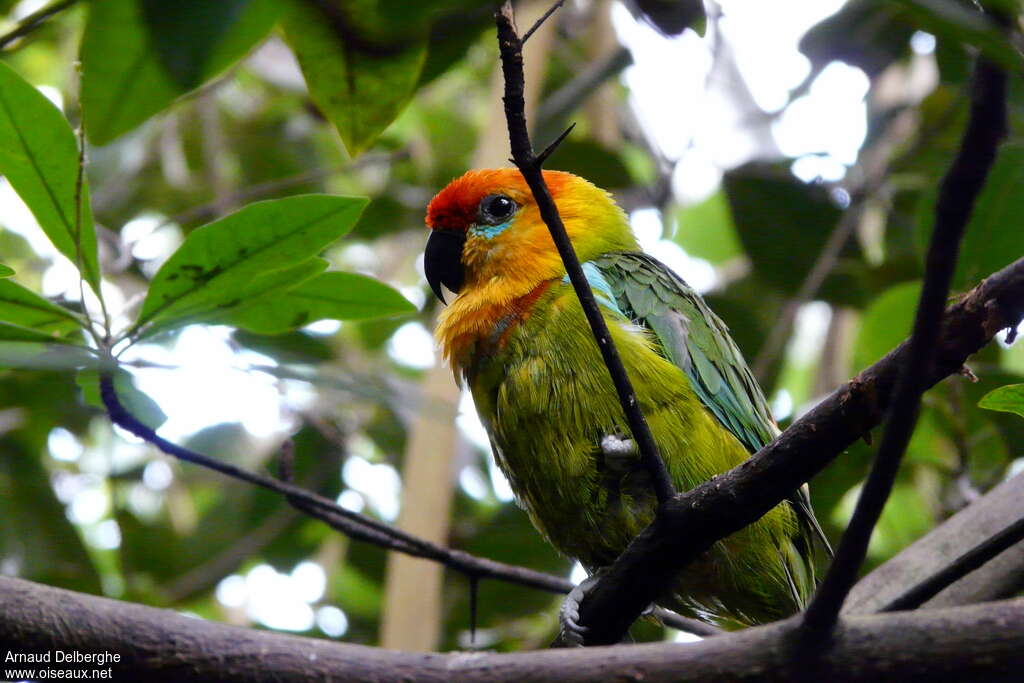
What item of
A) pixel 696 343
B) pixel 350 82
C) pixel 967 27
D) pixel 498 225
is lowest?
pixel 967 27

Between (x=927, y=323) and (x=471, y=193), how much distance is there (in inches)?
94.9

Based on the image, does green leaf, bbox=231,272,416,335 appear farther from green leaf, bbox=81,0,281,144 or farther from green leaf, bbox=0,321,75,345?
green leaf, bbox=81,0,281,144

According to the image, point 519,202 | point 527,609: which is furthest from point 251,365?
point 527,609

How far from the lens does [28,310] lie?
2.16m

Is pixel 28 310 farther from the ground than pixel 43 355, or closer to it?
farther from the ground

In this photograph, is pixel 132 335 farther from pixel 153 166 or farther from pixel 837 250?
pixel 153 166

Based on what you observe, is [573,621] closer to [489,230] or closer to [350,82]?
[350,82]

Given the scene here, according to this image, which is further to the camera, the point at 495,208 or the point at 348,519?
the point at 495,208

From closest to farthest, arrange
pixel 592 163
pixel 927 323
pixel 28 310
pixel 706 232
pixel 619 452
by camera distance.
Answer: pixel 927 323
pixel 28 310
pixel 619 452
pixel 592 163
pixel 706 232

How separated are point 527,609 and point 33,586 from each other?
242 cm

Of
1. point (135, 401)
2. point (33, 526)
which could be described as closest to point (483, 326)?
point (135, 401)

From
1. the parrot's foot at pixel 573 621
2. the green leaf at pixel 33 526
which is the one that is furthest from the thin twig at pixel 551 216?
the green leaf at pixel 33 526

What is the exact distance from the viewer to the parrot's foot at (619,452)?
2.56m

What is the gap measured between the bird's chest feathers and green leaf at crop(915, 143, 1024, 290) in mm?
1129
